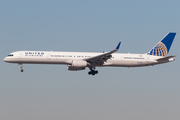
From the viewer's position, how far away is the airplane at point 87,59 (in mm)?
61656

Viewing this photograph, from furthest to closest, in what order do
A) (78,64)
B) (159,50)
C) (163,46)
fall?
(163,46) < (159,50) < (78,64)

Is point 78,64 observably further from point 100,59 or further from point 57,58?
point 100,59

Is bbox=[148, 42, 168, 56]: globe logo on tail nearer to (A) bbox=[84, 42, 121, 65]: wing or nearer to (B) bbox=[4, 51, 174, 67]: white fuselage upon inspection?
(B) bbox=[4, 51, 174, 67]: white fuselage

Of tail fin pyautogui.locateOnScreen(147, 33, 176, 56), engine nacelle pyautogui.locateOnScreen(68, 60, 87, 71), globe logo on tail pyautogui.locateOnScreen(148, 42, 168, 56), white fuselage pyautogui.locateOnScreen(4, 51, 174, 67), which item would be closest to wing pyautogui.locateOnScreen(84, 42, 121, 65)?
engine nacelle pyautogui.locateOnScreen(68, 60, 87, 71)

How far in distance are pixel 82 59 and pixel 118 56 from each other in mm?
6915

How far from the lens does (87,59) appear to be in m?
62.2

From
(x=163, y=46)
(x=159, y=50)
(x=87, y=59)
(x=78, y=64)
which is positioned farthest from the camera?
(x=163, y=46)

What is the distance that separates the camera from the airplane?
61.7 m

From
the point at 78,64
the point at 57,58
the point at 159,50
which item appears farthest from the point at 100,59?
the point at 159,50

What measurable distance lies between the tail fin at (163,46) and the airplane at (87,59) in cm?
51

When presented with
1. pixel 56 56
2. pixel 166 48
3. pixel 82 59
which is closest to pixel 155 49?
pixel 166 48

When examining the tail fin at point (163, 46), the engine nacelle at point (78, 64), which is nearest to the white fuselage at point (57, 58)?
the engine nacelle at point (78, 64)

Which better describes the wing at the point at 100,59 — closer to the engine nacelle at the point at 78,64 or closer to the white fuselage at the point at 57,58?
the engine nacelle at the point at 78,64

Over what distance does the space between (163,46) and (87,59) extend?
17299mm
